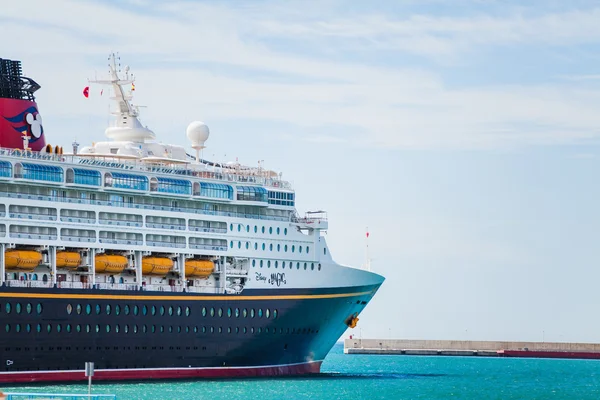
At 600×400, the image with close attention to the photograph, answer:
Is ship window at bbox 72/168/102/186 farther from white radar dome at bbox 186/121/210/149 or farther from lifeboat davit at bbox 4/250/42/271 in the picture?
white radar dome at bbox 186/121/210/149

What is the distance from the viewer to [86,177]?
65250 mm

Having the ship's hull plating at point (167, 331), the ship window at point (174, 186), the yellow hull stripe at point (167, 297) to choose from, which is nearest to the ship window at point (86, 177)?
the ship window at point (174, 186)

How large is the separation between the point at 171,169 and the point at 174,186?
1370mm

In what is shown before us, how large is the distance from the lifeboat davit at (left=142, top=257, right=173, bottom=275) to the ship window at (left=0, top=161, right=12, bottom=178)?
340 inches

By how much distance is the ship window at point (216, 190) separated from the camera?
70.8 m

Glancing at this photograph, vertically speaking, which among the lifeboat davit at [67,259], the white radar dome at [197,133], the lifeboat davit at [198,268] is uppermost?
the white radar dome at [197,133]

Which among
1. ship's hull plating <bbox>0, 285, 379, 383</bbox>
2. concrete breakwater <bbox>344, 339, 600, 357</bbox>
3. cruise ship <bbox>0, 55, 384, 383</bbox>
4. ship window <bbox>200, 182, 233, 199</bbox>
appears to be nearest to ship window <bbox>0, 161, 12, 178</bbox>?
cruise ship <bbox>0, 55, 384, 383</bbox>

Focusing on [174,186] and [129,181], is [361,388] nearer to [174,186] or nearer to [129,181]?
[174,186]

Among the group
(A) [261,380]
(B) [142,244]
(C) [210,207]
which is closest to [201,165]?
(C) [210,207]

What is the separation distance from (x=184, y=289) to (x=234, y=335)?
3.81m

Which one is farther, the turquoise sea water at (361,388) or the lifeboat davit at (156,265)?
the lifeboat davit at (156,265)

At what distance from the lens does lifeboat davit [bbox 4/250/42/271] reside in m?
61.6

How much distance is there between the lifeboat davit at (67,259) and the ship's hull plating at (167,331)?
5.79 feet

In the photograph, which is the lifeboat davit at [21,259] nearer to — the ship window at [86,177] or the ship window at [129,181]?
the ship window at [86,177]
